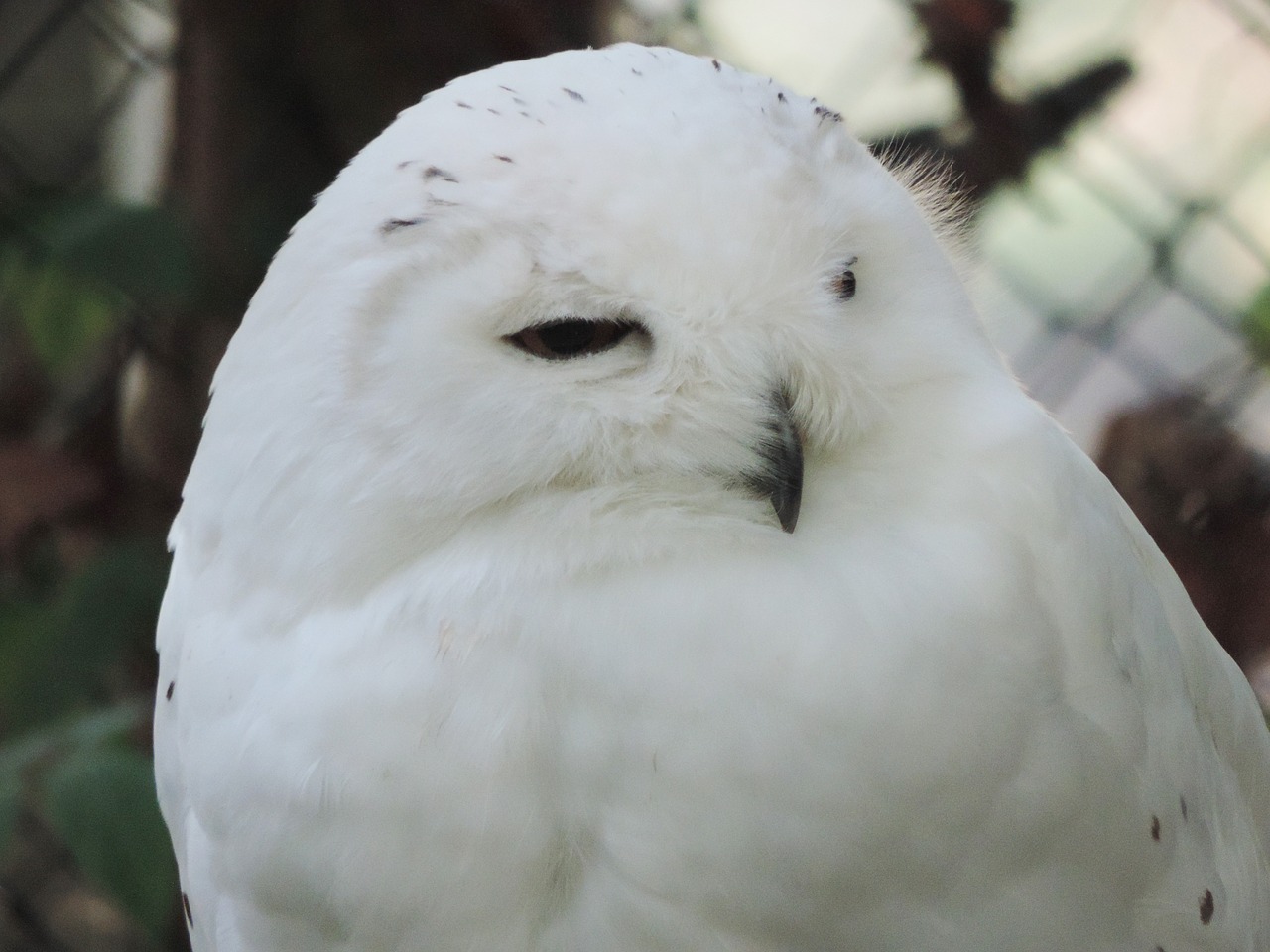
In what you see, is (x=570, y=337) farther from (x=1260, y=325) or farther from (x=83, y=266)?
(x=1260, y=325)

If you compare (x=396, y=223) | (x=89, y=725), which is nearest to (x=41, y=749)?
(x=89, y=725)

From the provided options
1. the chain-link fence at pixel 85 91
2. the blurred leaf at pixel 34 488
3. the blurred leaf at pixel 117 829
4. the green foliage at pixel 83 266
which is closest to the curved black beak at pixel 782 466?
the blurred leaf at pixel 117 829

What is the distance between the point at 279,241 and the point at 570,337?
1.18 metres

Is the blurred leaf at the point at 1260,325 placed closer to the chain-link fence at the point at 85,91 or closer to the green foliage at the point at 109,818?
the green foliage at the point at 109,818

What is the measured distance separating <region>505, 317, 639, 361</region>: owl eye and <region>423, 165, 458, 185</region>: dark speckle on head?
0.11 m

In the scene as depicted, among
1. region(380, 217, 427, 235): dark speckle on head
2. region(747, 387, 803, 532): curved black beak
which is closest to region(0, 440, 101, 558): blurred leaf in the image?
region(380, 217, 427, 235): dark speckle on head

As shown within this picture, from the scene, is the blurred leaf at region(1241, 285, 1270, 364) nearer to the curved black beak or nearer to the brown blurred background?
the brown blurred background

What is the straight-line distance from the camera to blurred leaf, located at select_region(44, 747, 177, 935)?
1.21 metres

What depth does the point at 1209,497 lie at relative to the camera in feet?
5.47

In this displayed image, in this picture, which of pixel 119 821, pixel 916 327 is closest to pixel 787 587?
pixel 916 327

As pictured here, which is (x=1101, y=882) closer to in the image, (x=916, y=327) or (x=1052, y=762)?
(x=1052, y=762)

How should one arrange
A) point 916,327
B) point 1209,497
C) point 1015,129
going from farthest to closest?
1. point 1015,129
2. point 1209,497
3. point 916,327

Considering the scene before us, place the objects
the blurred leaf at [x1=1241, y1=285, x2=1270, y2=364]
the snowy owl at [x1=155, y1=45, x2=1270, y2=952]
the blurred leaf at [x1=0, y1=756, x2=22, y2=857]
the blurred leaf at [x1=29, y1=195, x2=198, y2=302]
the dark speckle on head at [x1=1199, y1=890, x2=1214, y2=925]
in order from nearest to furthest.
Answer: the snowy owl at [x1=155, y1=45, x2=1270, y2=952]
the dark speckle on head at [x1=1199, y1=890, x2=1214, y2=925]
the blurred leaf at [x1=0, y1=756, x2=22, y2=857]
the blurred leaf at [x1=29, y1=195, x2=198, y2=302]
the blurred leaf at [x1=1241, y1=285, x2=1270, y2=364]

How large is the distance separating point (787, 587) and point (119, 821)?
2.42ft
